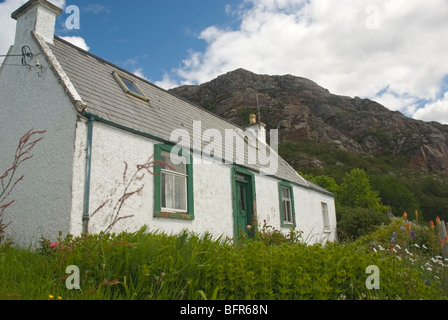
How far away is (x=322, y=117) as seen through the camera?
260 feet

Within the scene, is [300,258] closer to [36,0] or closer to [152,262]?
[152,262]

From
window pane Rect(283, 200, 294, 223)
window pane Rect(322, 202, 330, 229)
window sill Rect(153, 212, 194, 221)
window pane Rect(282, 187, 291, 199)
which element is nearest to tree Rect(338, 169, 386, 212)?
window pane Rect(322, 202, 330, 229)

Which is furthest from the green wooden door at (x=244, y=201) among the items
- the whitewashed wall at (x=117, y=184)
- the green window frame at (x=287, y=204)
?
the green window frame at (x=287, y=204)

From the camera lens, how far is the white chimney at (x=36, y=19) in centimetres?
747

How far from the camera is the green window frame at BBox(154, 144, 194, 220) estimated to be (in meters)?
7.09

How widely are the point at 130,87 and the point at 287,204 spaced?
739 cm

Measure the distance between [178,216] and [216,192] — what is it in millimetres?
1812

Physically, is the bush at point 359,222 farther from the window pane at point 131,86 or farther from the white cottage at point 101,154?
the window pane at point 131,86

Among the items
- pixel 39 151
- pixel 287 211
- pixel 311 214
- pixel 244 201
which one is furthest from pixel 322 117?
pixel 39 151

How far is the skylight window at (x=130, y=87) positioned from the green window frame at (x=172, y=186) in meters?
2.06

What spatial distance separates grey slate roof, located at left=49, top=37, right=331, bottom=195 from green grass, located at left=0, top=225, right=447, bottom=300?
321cm

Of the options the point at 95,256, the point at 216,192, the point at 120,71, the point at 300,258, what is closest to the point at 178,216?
the point at 216,192

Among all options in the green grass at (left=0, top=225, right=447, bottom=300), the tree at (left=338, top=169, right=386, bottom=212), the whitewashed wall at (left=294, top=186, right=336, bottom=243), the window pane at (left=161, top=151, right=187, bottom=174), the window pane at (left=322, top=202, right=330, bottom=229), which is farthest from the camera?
the tree at (left=338, top=169, right=386, bottom=212)

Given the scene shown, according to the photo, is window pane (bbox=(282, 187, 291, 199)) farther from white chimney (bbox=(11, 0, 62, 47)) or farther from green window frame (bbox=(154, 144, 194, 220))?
white chimney (bbox=(11, 0, 62, 47))
